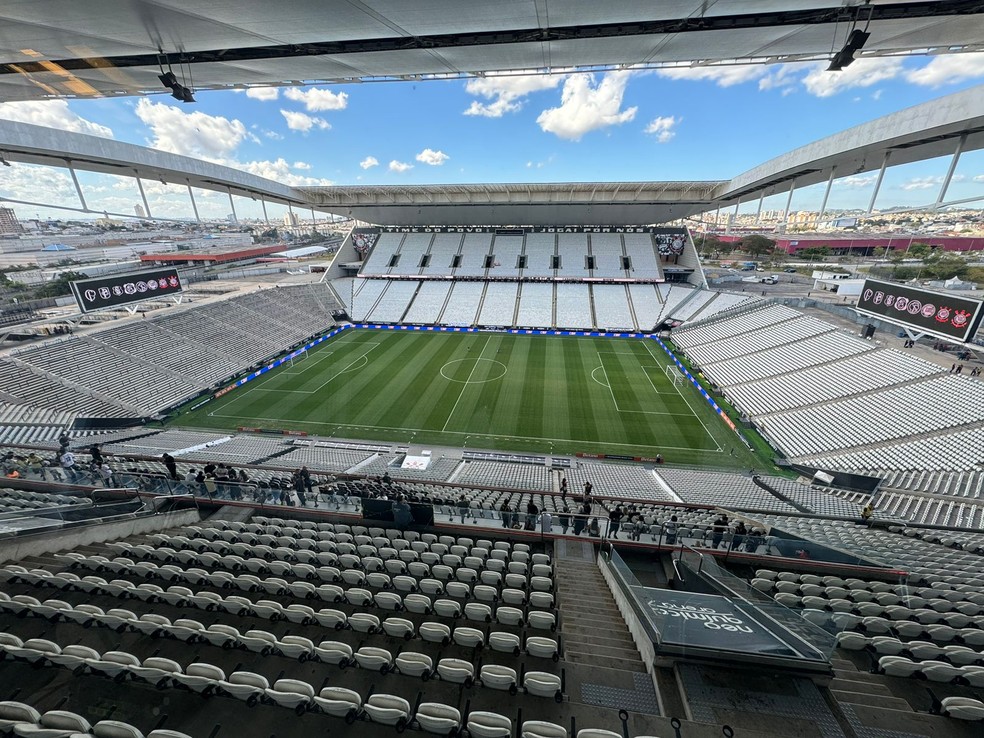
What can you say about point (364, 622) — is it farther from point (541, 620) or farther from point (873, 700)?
point (873, 700)

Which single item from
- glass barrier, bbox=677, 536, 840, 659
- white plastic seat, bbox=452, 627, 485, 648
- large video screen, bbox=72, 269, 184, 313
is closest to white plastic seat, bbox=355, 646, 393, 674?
white plastic seat, bbox=452, 627, 485, 648

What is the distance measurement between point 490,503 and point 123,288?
31815 mm

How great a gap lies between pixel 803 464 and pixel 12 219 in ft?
131

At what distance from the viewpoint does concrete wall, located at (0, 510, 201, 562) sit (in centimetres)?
679

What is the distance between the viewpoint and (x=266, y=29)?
6262 millimetres

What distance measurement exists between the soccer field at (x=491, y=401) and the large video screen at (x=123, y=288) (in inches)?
398

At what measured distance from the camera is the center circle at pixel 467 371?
29109 mm

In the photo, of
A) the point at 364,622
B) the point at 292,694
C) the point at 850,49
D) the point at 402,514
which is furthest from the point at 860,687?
the point at 850,49

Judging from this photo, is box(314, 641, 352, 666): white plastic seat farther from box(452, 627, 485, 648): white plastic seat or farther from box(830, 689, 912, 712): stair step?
box(830, 689, 912, 712): stair step

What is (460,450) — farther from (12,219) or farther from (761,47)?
(12,219)

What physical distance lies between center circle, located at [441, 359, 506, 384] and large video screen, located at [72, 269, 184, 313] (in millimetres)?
22697

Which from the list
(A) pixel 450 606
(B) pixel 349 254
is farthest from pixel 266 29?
(B) pixel 349 254

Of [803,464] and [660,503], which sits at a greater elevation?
[660,503]

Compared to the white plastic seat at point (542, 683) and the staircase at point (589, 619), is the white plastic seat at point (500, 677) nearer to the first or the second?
the white plastic seat at point (542, 683)
